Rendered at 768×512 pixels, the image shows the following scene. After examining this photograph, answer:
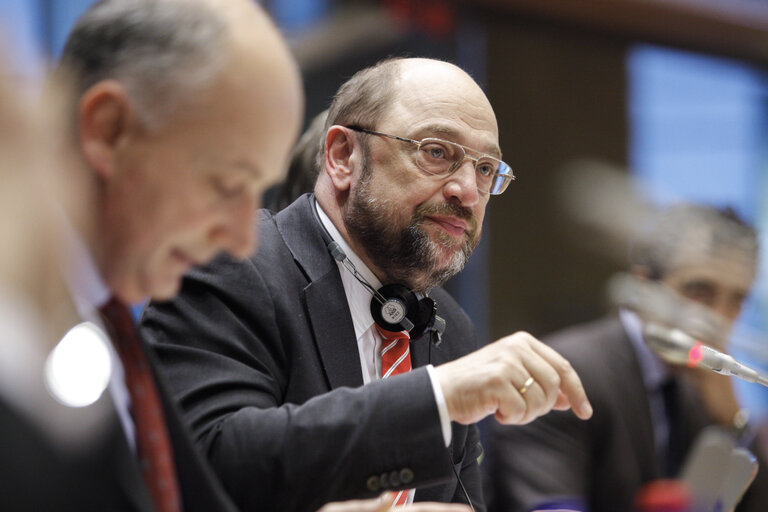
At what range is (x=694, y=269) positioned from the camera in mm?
2777

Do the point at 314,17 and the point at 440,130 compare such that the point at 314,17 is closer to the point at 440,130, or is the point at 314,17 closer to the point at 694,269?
the point at 694,269

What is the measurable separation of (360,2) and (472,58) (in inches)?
26.2

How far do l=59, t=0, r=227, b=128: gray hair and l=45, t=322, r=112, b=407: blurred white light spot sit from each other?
23 centimetres

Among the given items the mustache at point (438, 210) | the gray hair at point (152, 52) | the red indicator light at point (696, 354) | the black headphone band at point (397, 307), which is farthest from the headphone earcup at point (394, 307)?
Answer: the gray hair at point (152, 52)

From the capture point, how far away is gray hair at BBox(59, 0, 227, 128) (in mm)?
971

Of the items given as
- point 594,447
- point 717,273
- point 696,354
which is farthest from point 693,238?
point 696,354

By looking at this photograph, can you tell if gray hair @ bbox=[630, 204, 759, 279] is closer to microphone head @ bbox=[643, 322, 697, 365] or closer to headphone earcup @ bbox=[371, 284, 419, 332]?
microphone head @ bbox=[643, 322, 697, 365]

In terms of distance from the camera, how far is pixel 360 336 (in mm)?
1604

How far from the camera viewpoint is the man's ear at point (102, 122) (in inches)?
37.5

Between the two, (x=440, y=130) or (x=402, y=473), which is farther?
(x=440, y=130)

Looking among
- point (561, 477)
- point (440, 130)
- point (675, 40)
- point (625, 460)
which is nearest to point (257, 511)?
point (440, 130)

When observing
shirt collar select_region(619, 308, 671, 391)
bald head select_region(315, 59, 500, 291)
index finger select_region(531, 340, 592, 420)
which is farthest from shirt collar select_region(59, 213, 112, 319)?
shirt collar select_region(619, 308, 671, 391)

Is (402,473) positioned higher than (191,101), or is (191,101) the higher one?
(191,101)

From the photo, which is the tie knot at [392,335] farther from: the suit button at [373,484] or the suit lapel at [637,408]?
the suit lapel at [637,408]
